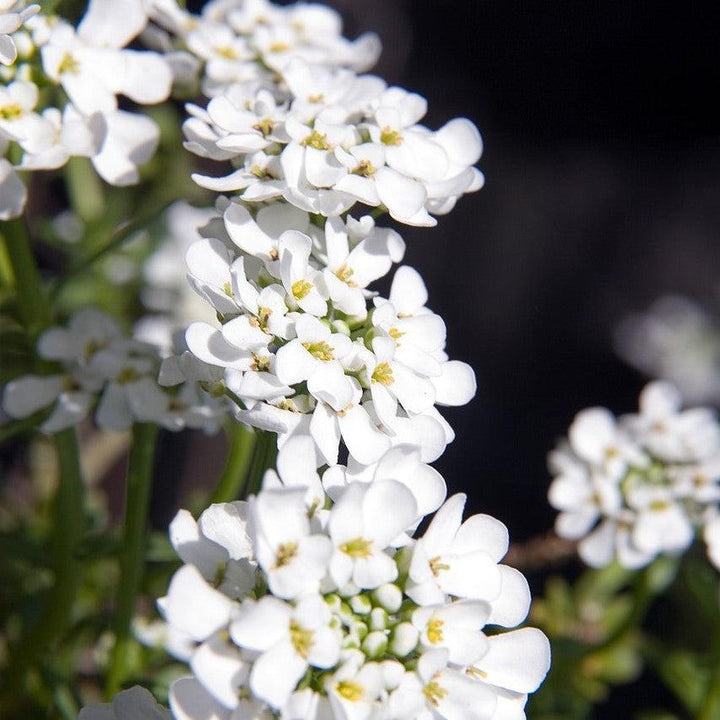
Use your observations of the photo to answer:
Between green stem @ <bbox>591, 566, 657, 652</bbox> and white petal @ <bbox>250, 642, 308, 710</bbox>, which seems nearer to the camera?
white petal @ <bbox>250, 642, 308, 710</bbox>

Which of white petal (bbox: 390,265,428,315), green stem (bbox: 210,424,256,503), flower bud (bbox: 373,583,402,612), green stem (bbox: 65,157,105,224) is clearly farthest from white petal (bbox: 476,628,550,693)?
green stem (bbox: 65,157,105,224)

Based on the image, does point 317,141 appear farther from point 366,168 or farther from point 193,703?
point 193,703

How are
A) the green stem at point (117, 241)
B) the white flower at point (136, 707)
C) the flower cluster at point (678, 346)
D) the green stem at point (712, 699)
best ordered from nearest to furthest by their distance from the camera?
the white flower at point (136, 707)
the green stem at point (117, 241)
the green stem at point (712, 699)
the flower cluster at point (678, 346)

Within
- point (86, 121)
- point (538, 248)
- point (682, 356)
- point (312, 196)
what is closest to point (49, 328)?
point (86, 121)

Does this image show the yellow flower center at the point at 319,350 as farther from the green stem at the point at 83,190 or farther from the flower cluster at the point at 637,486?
the green stem at the point at 83,190

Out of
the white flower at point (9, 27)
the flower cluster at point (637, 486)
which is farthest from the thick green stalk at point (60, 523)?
the flower cluster at point (637, 486)

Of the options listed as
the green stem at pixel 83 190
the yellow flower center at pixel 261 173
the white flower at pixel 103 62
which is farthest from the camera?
the green stem at pixel 83 190

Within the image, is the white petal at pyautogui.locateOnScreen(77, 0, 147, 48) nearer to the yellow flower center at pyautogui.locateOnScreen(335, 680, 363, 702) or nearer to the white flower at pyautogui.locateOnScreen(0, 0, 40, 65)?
the white flower at pyautogui.locateOnScreen(0, 0, 40, 65)
